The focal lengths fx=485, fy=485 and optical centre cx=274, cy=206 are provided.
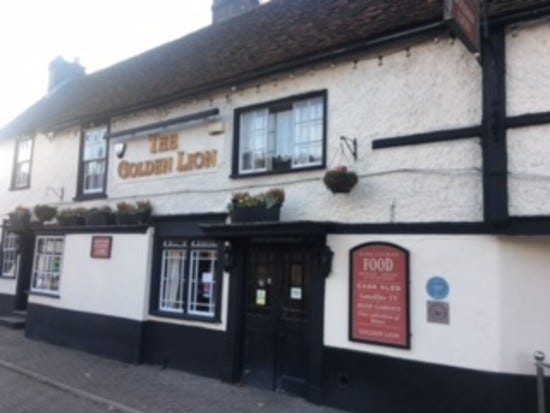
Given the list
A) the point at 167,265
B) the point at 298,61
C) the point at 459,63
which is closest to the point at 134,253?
the point at 167,265

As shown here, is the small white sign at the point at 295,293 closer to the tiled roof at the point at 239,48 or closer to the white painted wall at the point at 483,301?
the white painted wall at the point at 483,301

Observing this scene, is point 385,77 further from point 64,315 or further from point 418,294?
point 64,315

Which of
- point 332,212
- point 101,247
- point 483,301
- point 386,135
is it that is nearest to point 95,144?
point 101,247

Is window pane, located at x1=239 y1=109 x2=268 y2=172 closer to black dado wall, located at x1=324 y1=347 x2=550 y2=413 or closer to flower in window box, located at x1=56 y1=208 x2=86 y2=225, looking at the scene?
black dado wall, located at x1=324 y1=347 x2=550 y2=413

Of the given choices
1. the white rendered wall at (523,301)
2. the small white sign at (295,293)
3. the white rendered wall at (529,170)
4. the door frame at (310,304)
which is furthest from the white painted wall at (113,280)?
the white rendered wall at (529,170)

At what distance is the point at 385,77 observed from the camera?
7.47 m

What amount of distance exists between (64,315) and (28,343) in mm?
1279

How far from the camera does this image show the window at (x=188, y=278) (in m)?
9.41

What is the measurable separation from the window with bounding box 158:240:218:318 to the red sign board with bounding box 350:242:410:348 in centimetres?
305

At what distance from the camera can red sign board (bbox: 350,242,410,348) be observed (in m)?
6.81

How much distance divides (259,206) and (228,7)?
893cm

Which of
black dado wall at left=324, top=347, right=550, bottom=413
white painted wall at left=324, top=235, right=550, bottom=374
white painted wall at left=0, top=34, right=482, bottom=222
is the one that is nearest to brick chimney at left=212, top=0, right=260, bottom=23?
white painted wall at left=0, top=34, right=482, bottom=222

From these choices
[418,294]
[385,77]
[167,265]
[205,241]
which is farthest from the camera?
[167,265]

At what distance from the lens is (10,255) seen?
601 inches
